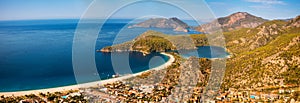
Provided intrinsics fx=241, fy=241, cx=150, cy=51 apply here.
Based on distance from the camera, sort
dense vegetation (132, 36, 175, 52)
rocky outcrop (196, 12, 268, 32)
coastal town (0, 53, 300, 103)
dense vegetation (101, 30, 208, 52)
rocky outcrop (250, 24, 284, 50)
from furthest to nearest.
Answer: rocky outcrop (196, 12, 268, 32)
dense vegetation (132, 36, 175, 52)
dense vegetation (101, 30, 208, 52)
rocky outcrop (250, 24, 284, 50)
coastal town (0, 53, 300, 103)

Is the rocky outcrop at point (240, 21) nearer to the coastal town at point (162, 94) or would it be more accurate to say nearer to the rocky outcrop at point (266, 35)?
the rocky outcrop at point (266, 35)

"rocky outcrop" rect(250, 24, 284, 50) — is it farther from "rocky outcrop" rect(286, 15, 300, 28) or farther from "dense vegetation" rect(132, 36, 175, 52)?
"dense vegetation" rect(132, 36, 175, 52)

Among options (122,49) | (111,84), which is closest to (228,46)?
(122,49)

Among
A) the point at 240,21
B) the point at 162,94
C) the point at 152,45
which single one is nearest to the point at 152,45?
the point at 152,45

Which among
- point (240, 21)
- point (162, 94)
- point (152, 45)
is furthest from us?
point (240, 21)

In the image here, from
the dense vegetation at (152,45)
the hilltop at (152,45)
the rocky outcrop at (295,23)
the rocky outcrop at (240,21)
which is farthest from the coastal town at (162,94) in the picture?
the rocky outcrop at (240,21)

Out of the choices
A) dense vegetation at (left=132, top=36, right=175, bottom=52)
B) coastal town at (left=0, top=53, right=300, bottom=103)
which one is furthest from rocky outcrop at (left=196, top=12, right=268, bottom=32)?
coastal town at (left=0, top=53, right=300, bottom=103)

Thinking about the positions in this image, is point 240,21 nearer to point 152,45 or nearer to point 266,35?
point 266,35

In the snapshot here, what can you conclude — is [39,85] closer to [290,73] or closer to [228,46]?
[290,73]

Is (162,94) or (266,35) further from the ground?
(266,35)

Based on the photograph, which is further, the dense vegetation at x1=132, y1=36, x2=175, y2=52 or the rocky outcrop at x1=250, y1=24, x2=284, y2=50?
the dense vegetation at x1=132, y1=36, x2=175, y2=52

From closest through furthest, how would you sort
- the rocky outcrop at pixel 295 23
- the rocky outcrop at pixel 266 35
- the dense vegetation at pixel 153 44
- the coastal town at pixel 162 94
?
the coastal town at pixel 162 94 → the rocky outcrop at pixel 266 35 → the rocky outcrop at pixel 295 23 → the dense vegetation at pixel 153 44
